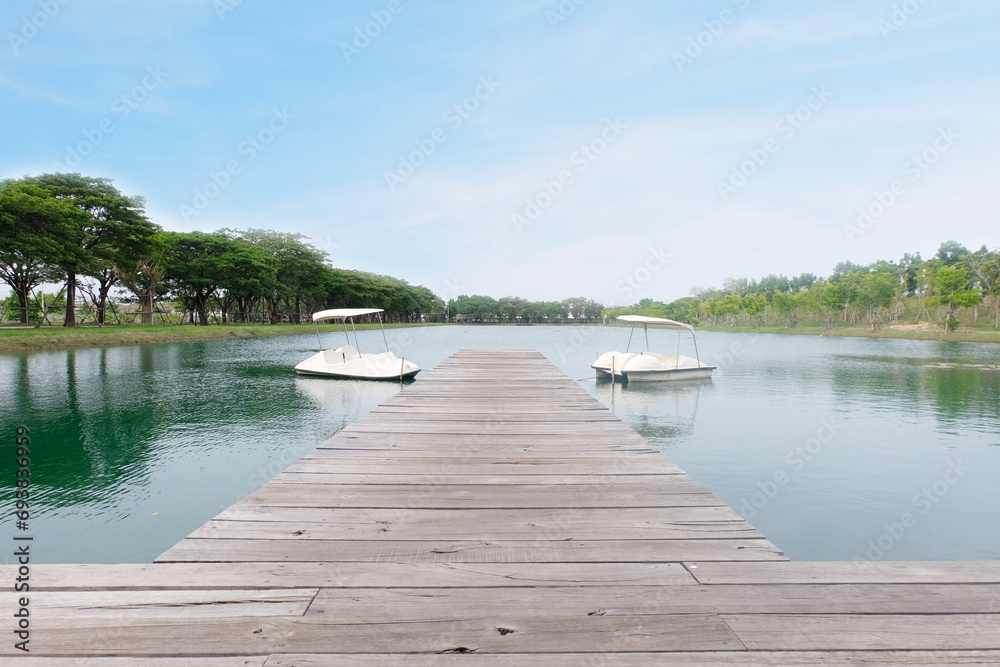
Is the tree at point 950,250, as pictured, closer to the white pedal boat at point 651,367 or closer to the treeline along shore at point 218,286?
the treeline along shore at point 218,286

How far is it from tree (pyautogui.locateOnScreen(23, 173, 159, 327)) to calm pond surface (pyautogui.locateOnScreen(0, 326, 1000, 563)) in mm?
14372

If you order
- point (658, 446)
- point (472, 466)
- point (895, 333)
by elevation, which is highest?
point (472, 466)

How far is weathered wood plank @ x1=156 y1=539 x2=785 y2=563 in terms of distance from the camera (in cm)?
243

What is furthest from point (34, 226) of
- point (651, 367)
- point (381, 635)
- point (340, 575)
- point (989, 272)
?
point (989, 272)

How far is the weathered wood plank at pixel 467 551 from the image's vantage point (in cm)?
243

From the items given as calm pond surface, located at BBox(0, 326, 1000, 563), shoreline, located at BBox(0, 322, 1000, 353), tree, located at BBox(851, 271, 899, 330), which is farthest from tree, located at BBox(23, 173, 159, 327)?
tree, located at BBox(851, 271, 899, 330)

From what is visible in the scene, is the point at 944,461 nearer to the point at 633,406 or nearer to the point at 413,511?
the point at 633,406

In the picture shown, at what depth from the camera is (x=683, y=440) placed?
33.8 ft

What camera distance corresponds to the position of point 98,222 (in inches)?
1222

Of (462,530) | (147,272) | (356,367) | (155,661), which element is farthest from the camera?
(147,272)

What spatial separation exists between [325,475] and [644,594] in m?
2.58

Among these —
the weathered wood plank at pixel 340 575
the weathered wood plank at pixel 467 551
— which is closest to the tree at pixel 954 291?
the weathered wood plank at pixel 467 551

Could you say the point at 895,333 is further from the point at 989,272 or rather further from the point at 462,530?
the point at 462,530

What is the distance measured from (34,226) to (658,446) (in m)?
32.3
